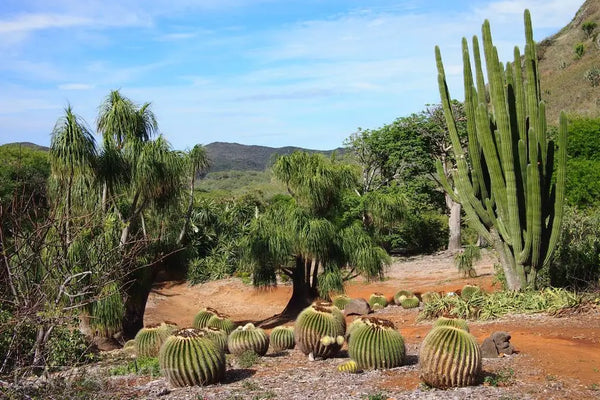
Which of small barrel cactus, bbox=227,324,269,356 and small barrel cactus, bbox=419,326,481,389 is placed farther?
small barrel cactus, bbox=227,324,269,356

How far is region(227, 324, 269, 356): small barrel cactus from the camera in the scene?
11750 millimetres

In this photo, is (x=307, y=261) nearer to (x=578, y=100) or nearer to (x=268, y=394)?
(x=268, y=394)

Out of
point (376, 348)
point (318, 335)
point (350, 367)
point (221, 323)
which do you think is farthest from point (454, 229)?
point (350, 367)

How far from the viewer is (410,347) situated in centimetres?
1229

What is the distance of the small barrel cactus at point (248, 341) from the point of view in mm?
11750

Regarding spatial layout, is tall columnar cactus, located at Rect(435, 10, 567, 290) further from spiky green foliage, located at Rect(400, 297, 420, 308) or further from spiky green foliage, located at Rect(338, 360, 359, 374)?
spiky green foliage, located at Rect(338, 360, 359, 374)

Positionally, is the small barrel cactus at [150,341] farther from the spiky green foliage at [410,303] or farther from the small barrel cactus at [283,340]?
the spiky green foliage at [410,303]

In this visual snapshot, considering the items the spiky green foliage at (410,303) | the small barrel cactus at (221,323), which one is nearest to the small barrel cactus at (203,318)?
the small barrel cactus at (221,323)

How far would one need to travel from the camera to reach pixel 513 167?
14.2 meters

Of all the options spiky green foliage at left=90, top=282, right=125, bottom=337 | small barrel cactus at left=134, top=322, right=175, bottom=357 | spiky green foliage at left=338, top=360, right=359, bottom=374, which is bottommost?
spiky green foliage at left=338, top=360, right=359, bottom=374

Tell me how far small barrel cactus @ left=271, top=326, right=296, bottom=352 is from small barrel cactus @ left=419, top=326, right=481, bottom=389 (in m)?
4.39

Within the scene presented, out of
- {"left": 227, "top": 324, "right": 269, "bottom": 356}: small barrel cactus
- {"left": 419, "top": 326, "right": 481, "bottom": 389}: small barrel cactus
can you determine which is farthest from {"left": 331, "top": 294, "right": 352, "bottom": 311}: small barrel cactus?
{"left": 419, "top": 326, "right": 481, "bottom": 389}: small barrel cactus

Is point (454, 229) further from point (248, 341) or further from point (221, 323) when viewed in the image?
point (248, 341)

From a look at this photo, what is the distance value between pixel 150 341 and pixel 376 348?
16.1 ft
